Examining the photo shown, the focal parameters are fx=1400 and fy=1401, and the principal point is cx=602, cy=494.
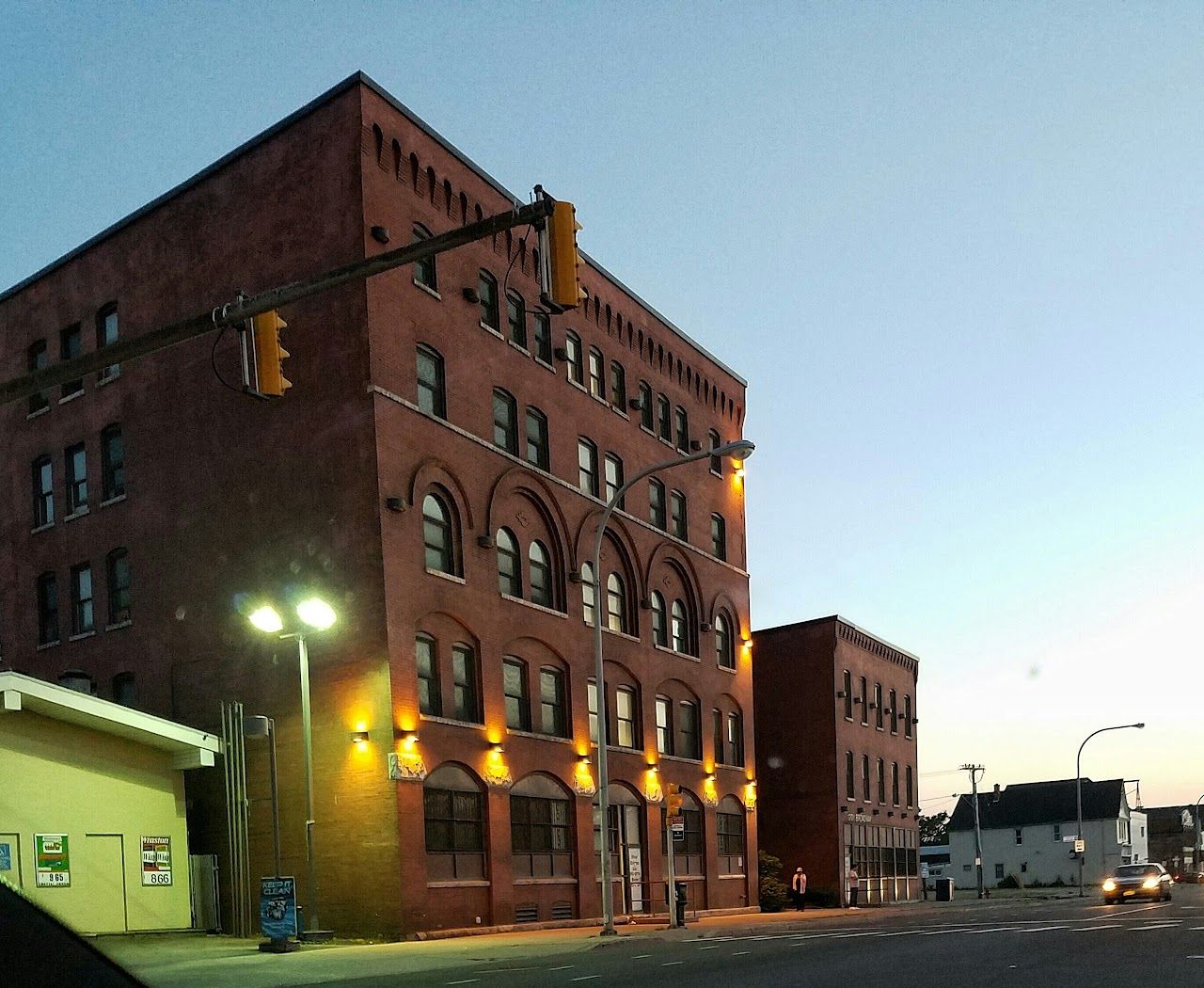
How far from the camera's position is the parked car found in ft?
164

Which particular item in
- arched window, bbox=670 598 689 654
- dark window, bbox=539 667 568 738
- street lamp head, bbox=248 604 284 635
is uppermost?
street lamp head, bbox=248 604 284 635

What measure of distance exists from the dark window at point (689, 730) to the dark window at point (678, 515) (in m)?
5.77

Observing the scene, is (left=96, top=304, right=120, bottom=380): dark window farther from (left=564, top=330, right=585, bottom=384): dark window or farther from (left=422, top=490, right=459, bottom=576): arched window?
(left=564, top=330, right=585, bottom=384): dark window

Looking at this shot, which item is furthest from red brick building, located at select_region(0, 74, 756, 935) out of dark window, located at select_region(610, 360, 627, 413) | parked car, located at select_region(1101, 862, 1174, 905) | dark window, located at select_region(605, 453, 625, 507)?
parked car, located at select_region(1101, 862, 1174, 905)

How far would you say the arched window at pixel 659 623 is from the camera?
45281mm

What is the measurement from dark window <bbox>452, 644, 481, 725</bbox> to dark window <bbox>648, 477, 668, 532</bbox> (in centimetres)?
1283

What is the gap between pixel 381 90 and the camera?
3356 centimetres

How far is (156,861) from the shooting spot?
31.1 metres

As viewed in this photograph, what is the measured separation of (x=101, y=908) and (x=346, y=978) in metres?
12.5

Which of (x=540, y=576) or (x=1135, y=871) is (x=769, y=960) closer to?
(x=540, y=576)

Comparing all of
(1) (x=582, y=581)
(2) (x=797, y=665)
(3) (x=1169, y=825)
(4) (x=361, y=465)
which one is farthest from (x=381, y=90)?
(3) (x=1169, y=825)

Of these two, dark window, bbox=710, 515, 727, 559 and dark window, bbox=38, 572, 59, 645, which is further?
dark window, bbox=710, 515, 727, 559

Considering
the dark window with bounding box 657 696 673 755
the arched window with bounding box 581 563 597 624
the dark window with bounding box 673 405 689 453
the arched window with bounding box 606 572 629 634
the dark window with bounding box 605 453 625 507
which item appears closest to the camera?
the arched window with bounding box 581 563 597 624

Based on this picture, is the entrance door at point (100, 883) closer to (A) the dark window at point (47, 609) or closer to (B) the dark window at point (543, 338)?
(A) the dark window at point (47, 609)
